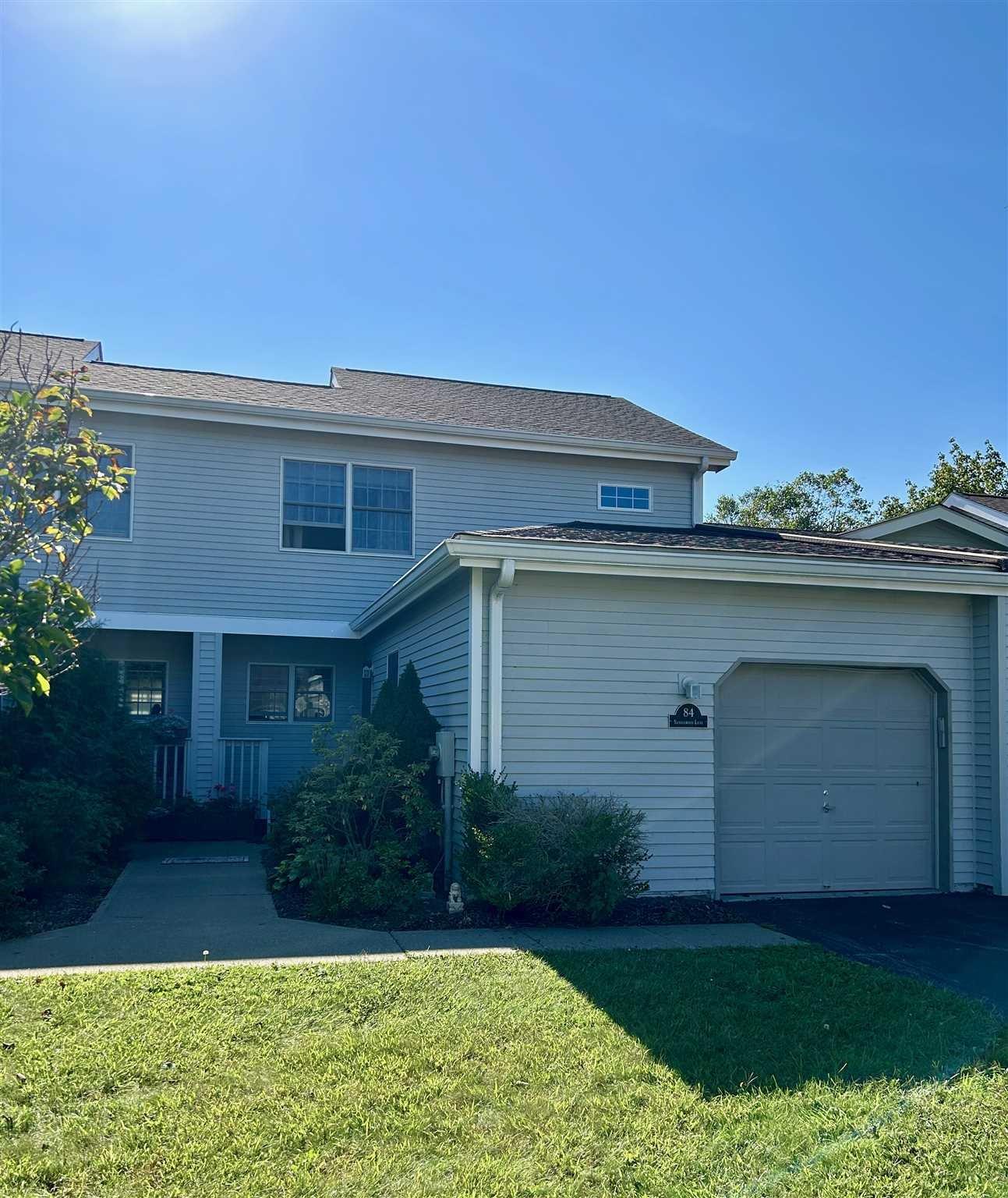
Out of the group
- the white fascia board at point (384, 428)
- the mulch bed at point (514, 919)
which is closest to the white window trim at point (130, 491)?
the white fascia board at point (384, 428)

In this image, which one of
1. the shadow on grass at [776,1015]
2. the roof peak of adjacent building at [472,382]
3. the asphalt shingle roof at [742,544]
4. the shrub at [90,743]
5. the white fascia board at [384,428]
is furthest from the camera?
the roof peak of adjacent building at [472,382]

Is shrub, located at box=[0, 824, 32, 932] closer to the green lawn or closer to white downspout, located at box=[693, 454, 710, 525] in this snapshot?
the green lawn

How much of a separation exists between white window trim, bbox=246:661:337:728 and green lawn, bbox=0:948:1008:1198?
34.3ft

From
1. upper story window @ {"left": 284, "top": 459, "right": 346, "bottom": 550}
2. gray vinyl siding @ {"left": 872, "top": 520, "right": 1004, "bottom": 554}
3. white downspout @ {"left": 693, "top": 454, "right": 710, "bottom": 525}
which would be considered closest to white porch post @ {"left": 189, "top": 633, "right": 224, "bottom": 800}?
upper story window @ {"left": 284, "top": 459, "right": 346, "bottom": 550}

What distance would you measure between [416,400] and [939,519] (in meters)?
8.79

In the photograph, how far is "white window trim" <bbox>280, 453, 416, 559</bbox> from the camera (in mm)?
15844

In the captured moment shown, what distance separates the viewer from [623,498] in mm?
17047

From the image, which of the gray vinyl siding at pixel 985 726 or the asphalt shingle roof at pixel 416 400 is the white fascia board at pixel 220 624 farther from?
the gray vinyl siding at pixel 985 726

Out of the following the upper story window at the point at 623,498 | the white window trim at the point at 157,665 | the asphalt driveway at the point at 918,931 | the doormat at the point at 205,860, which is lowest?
the doormat at the point at 205,860

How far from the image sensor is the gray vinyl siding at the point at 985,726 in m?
10.2

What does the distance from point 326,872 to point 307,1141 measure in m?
4.85

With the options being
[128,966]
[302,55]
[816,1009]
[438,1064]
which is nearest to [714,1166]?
[438,1064]

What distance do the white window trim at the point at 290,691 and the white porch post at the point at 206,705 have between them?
1.47 m

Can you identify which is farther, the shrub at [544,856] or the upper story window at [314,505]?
the upper story window at [314,505]
